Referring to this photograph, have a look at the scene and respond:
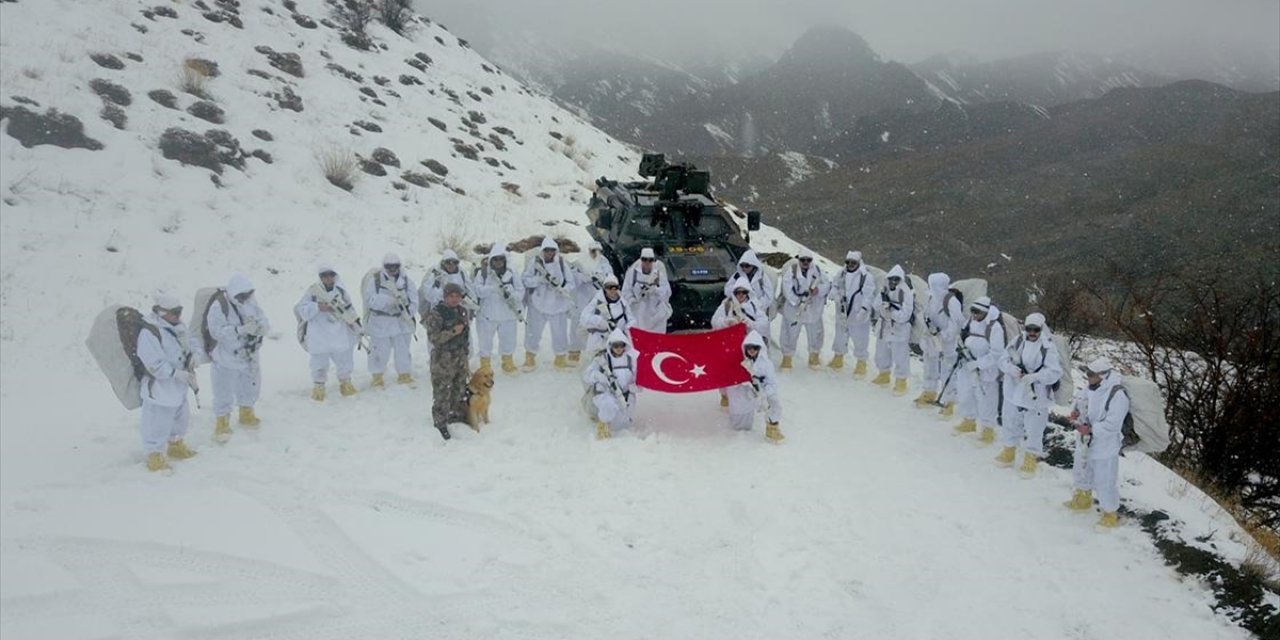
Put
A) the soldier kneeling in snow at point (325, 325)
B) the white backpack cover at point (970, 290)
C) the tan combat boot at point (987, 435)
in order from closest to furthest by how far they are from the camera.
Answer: the tan combat boot at point (987, 435)
the soldier kneeling in snow at point (325, 325)
the white backpack cover at point (970, 290)

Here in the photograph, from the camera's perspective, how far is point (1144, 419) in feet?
26.2

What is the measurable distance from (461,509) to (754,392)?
3901 millimetres

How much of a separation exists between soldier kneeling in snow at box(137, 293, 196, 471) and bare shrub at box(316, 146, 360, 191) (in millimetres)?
10297

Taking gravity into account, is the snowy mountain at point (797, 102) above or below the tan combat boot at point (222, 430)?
above

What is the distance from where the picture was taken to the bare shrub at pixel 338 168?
715 inches

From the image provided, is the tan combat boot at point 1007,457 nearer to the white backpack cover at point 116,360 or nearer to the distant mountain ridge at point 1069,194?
the white backpack cover at point 116,360

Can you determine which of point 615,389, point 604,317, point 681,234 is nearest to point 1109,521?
point 615,389

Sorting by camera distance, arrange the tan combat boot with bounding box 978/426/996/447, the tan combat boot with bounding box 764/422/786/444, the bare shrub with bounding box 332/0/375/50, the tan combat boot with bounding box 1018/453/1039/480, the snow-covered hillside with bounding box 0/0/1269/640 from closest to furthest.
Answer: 1. the snow-covered hillside with bounding box 0/0/1269/640
2. the tan combat boot with bounding box 1018/453/1039/480
3. the tan combat boot with bounding box 764/422/786/444
4. the tan combat boot with bounding box 978/426/996/447
5. the bare shrub with bounding box 332/0/375/50

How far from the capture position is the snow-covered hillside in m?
6.39

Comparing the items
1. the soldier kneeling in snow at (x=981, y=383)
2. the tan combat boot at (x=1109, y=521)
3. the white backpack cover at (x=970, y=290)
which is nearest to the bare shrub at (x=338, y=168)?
the white backpack cover at (x=970, y=290)

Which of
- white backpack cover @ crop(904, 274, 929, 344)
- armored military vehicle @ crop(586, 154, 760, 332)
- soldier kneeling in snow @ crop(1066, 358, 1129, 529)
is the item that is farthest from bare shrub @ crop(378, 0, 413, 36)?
soldier kneeling in snow @ crop(1066, 358, 1129, 529)

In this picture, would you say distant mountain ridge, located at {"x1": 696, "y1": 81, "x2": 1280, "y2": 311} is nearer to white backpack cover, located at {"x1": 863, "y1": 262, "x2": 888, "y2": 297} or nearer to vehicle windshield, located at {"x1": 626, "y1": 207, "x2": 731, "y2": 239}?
vehicle windshield, located at {"x1": 626, "y1": 207, "x2": 731, "y2": 239}

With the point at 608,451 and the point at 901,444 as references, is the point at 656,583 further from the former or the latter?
the point at 901,444

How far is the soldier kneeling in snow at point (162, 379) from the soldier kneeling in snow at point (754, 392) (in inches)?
239
